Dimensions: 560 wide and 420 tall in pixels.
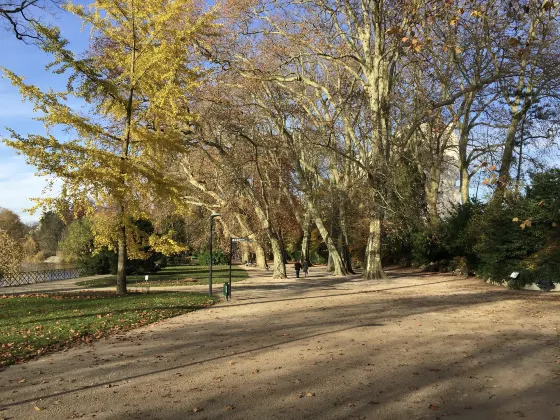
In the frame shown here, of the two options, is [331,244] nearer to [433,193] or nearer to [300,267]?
[300,267]

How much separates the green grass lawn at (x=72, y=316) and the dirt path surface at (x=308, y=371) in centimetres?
70

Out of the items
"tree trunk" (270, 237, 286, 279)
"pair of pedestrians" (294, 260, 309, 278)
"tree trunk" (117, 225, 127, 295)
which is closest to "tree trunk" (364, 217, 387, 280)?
"pair of pedestrians" (294, 260, 309, 278)

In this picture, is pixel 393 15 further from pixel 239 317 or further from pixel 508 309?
pixel 239 317

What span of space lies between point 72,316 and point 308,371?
27.4 ft

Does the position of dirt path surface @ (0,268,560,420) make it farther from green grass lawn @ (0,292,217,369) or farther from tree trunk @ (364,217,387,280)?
tree trunk @ (364,217,387,280)

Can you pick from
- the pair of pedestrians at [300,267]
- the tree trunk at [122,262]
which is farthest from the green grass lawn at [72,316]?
the pair of pedestrians at [300,267]

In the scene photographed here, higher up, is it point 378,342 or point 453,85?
point 453,85

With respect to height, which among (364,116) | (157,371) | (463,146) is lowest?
(157,371)

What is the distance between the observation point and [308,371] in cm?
731

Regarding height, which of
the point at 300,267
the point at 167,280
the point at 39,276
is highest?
the point at 300,267

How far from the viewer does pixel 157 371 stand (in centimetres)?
749

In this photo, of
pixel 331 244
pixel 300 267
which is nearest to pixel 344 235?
pixel 331 244

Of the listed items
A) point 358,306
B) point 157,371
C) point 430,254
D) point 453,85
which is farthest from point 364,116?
point 157,371

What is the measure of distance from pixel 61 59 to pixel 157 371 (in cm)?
1281
